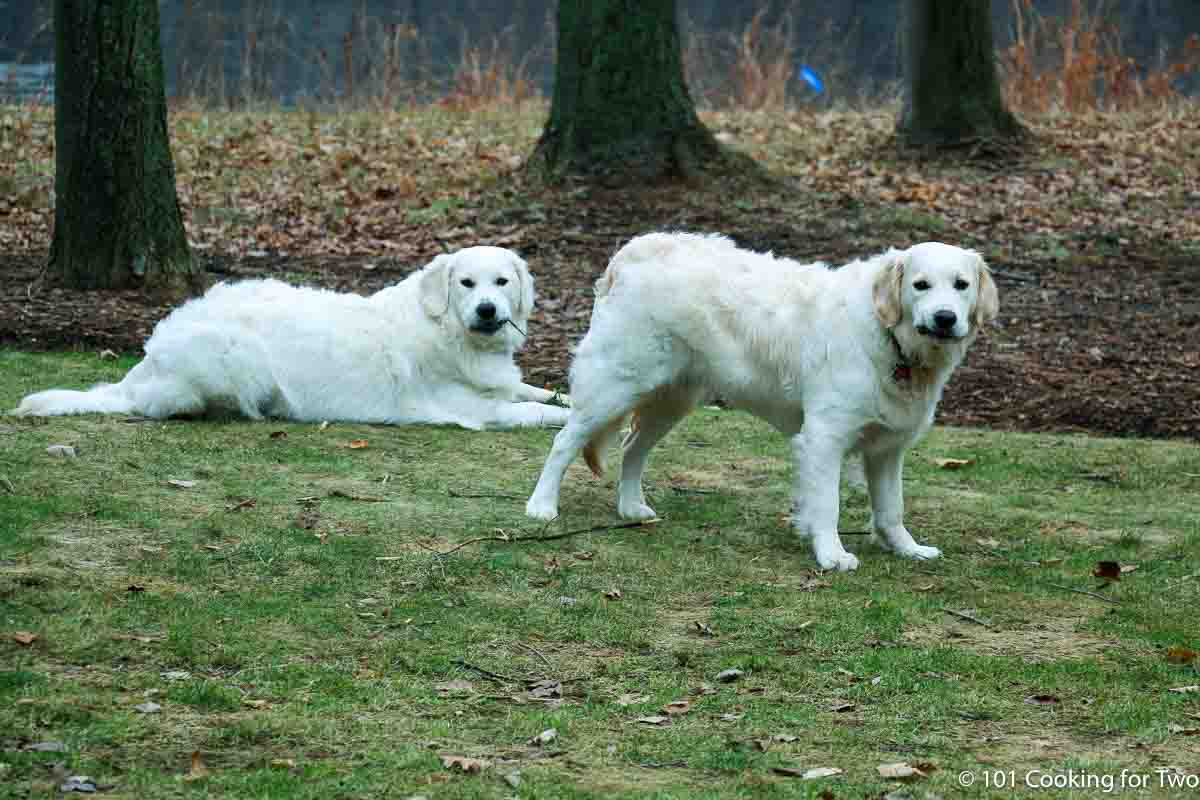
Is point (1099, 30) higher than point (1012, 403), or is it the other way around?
point (1099, 30)

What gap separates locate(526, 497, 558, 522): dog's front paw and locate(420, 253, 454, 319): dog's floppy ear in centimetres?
215

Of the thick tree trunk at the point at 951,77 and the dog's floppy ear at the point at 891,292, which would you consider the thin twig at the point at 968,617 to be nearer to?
the dog's floppy ear at the point at 891,292

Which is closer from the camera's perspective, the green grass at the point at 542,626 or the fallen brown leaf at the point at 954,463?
the green grass at the point at 542,626

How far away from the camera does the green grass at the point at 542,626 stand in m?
4.11

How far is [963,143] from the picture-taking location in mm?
14906

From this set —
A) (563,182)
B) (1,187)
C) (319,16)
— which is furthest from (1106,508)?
(319,16)

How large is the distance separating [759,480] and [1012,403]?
7.94 feet

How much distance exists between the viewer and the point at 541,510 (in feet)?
21.4

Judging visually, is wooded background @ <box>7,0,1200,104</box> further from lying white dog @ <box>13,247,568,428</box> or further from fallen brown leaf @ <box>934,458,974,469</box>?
fallen brown leaf @ <box>934,458,974,469</box>

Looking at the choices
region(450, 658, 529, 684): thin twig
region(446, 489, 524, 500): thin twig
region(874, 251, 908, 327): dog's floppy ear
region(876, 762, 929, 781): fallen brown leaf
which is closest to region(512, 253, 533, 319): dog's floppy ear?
region(446, 489, 524, 500): thin twig

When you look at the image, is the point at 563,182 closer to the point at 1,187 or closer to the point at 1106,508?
the point at 1,187

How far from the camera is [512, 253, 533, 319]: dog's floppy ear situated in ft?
27.5

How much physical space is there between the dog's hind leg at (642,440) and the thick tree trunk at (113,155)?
4803 mm

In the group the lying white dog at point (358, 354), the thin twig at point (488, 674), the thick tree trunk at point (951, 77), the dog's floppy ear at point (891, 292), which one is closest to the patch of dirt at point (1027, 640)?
the dog's floppy ear at point (891, 292)
